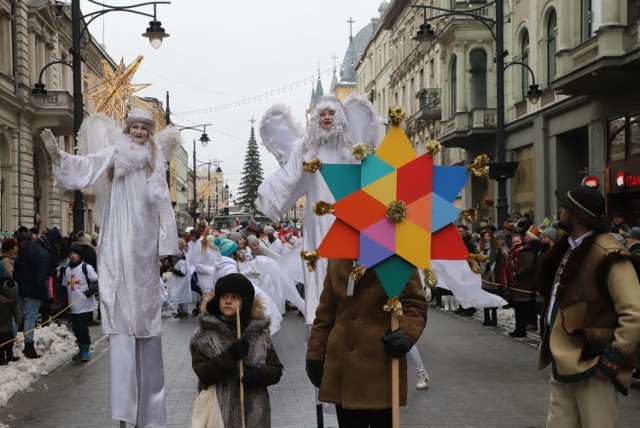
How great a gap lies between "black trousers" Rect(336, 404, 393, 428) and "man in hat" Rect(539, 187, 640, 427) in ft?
3.35

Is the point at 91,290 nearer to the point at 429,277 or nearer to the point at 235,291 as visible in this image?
the point at 235,291

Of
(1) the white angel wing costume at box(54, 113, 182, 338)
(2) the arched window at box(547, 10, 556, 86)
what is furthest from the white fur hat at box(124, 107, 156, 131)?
(2) the arched window at box(547, 10, 556, 86)

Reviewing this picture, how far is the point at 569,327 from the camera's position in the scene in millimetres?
4496

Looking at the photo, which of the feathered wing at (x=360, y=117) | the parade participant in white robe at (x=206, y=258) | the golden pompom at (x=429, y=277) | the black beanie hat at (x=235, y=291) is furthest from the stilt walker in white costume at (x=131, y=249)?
the parade participant in white robe at (x=206, y=258)

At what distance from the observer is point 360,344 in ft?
13.8

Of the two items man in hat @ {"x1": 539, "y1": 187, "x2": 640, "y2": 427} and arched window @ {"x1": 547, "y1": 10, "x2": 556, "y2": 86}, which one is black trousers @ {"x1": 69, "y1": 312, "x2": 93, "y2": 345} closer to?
man in hat @ {"x1": 539, "y1": 187, "x2": 640, "y2": 427}

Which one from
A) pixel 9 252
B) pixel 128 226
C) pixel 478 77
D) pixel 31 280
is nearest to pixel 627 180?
pixel 31 280

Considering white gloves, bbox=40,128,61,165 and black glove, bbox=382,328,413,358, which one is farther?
white gloves, bbox=40,128,61,165

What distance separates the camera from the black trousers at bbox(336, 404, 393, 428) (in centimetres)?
427

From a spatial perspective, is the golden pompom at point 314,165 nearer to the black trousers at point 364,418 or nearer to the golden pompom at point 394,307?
the golden pompom at point 394,307

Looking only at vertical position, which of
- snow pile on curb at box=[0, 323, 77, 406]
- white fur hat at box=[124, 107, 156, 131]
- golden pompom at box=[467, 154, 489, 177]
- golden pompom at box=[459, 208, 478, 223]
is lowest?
snow pile on curb at box=[0, 323, 77, 406]

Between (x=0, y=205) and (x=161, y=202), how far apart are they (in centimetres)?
2490

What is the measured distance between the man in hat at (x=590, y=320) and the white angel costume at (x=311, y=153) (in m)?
2.15

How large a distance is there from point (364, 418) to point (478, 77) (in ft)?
95.8
